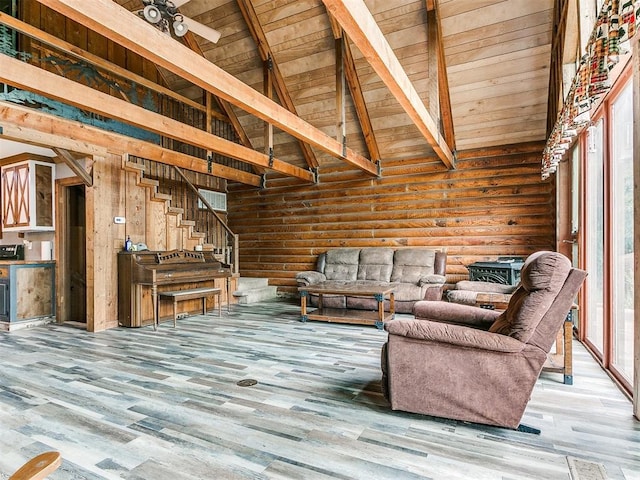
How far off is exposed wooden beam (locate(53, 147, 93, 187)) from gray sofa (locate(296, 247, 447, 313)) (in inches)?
139

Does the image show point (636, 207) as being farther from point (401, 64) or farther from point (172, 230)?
point (172, 230)

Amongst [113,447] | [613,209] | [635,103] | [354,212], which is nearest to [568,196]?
[613,209]

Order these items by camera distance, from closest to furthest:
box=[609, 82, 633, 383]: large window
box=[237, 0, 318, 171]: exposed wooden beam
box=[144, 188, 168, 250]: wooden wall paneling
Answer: box=[609, 82, 633, 383]: large window < box=[144, 188, 168, 250]: wooden wall paneling < box=[237, 0, 318, 171]: exposed wooden beam

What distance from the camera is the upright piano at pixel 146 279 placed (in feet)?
16.6

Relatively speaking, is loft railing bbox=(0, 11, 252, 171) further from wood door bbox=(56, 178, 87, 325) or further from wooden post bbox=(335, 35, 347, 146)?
wooden post bbox=(335, 35, 347, 146)

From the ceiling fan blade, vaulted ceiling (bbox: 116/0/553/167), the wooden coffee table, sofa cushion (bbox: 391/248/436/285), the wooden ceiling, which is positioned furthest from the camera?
sofa cushion (bbox: 391/248/436/285)

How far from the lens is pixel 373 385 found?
288 cm

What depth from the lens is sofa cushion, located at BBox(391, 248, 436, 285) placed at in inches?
248

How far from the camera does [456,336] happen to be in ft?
7.11

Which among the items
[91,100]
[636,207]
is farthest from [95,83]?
[636,207]

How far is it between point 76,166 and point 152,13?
89.2 inches

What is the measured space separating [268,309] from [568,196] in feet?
16.1

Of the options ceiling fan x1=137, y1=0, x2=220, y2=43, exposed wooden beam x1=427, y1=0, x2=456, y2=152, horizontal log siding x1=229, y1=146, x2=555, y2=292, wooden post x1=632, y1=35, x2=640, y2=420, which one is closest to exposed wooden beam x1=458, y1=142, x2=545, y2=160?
horizontal log siding x1=229, y1=146, x2=555, y2=292

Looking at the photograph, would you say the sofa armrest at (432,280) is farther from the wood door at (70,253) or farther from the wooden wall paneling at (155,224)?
the wood door at (70,253)
